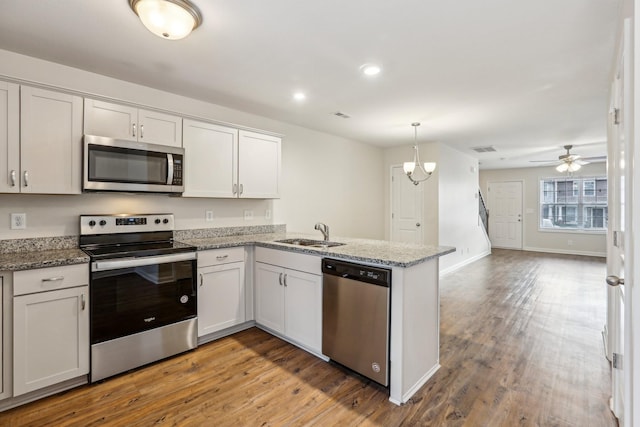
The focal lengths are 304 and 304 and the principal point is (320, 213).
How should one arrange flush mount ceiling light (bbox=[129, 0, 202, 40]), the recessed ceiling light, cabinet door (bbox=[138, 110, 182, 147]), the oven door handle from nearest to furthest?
flush mount ceiling light (bbox=[129, 0, 202, 40]) < the oven door handle < the recessed ceiling light < cabinet door (bbox=[138, 110, 182, 147])

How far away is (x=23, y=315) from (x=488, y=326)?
3983mm

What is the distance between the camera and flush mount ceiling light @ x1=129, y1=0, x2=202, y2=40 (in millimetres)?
1676

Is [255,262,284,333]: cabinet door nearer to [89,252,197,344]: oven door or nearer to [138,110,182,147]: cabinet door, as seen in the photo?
[89,252,197,344]: oven door

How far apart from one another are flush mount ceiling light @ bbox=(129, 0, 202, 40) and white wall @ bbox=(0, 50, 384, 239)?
1.05 meters

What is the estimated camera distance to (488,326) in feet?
10.8

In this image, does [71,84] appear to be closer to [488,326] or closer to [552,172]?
[488,326]

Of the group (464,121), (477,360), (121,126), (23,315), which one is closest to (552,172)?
(464,121)

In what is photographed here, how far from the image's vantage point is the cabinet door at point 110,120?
7.82 feet

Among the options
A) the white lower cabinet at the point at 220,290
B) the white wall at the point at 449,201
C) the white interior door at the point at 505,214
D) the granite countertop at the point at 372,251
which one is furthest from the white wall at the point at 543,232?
the white lower cabinet at the point at 220,290

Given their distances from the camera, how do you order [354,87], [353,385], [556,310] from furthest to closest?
[556,310] → [354,87] → [353,385]

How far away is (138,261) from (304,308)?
1.37 meters

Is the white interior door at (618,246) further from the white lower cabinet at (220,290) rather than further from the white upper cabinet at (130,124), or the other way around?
the white upper cabinet at (130,124)

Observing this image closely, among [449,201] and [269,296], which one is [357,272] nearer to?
[269,296]

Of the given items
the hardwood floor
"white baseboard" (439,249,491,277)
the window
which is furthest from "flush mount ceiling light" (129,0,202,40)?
the window
